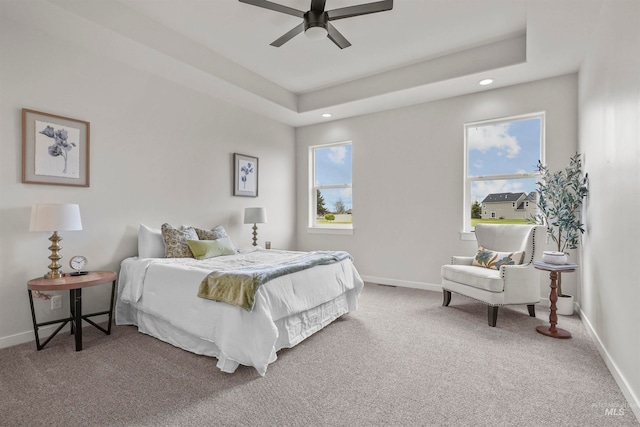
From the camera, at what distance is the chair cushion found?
316 cm

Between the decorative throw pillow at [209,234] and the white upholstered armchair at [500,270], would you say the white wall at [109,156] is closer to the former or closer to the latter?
the decorative throw pillow at [209,234]

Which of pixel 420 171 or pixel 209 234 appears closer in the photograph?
pixel 209 234

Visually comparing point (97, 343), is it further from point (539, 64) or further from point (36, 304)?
point (539, 64)

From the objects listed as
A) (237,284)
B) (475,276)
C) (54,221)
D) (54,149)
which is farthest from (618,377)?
(54,149)

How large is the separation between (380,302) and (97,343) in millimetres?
2985

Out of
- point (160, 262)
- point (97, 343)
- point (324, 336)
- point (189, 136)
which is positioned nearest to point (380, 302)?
point (324, 336)

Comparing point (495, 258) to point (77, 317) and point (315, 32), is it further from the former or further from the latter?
point (77, 317)

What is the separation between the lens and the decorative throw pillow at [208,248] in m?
3.48

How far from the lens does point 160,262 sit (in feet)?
9.96

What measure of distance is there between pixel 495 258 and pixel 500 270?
1.21 ft

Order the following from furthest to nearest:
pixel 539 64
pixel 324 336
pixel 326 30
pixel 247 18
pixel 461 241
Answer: pixel 461 241, pixel 539 64, pixel 247 18, pixel 324 336, pixel 326 30

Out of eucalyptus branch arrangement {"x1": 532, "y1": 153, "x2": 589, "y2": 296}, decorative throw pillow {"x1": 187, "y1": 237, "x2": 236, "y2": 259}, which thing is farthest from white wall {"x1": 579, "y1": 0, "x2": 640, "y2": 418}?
decorative throw pillow {"x1": 187, "y1": 237, "x2": 236, "y2": 259}

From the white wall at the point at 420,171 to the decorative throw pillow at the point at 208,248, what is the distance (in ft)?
7.43

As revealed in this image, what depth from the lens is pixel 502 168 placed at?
425 centimetres
